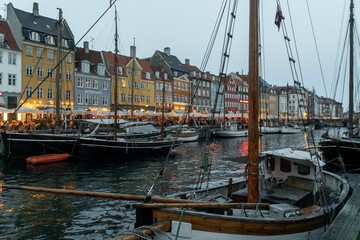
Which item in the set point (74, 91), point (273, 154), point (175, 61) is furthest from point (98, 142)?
point (175, 61)

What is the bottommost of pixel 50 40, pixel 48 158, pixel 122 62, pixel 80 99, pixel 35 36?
pixel 48 158

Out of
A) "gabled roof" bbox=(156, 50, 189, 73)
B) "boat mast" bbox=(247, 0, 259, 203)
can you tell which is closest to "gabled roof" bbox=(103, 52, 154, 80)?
"gabled roof" bbox=(156, 50, 189, 73)

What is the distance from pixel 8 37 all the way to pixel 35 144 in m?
29.9

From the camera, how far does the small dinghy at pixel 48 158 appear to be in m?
26.2

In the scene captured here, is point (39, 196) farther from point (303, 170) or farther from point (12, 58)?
point (12, 58)

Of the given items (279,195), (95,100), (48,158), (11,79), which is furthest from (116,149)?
(95,100)

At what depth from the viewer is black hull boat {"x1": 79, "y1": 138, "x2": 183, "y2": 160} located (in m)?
28.6

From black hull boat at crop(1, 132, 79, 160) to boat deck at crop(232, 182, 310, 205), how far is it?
20.9m

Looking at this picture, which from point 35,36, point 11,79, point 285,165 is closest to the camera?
point 285,165

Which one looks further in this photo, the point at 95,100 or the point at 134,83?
the point at 134,83

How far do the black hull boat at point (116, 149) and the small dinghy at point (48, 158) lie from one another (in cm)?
152

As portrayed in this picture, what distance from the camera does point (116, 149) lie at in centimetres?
3000

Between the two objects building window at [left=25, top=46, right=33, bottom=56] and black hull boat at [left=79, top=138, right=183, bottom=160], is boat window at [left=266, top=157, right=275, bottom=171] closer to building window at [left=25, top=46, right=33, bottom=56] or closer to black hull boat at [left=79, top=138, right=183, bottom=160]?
black hull boat at [left=79, top=138, right=183, bottom=160]

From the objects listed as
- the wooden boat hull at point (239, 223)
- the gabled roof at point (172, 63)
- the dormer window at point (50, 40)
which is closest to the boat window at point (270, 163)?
the wooden boat hull at point (239, 223)
